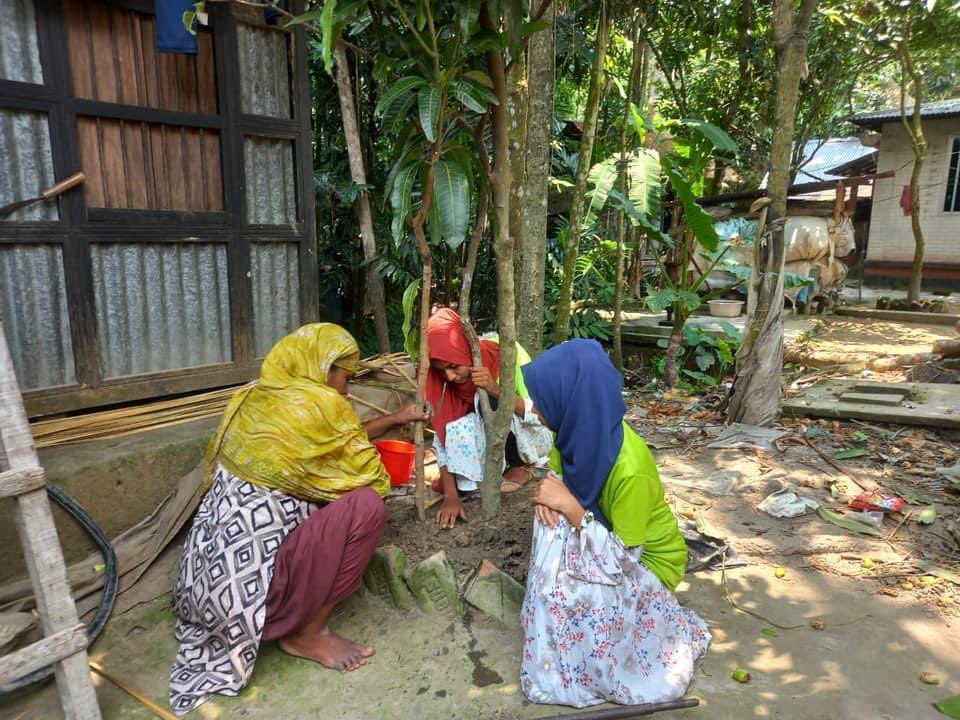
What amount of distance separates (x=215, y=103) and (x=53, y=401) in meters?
1.80

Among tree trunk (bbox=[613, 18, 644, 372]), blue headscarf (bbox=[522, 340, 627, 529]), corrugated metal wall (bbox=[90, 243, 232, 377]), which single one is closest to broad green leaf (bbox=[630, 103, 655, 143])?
tree trunk (bbox=[613, 18, 644, 372])

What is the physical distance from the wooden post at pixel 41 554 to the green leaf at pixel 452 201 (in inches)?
56.6

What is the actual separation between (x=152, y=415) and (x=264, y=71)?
2.05 metres

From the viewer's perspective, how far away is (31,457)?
2029mm

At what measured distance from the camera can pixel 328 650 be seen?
8.14 ft

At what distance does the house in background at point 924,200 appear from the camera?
12.6m

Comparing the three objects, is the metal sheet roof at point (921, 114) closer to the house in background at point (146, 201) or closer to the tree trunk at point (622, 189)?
the tree trunk at point (622, 189)

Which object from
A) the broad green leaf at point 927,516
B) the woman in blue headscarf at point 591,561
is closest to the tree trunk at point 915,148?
the broad green leaf at point 927,516

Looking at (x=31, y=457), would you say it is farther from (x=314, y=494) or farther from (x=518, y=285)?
(x=518, y=285)

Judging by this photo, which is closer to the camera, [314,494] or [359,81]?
[314,494]

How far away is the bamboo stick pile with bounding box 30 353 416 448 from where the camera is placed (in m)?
3.15

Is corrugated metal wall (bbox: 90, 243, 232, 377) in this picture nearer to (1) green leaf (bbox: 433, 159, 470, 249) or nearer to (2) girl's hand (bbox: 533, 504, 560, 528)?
(1) green leaf (bbox: 433, 159, 470, 249)

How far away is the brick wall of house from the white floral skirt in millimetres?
13535

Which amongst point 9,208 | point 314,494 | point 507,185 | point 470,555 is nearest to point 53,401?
point 9,208
